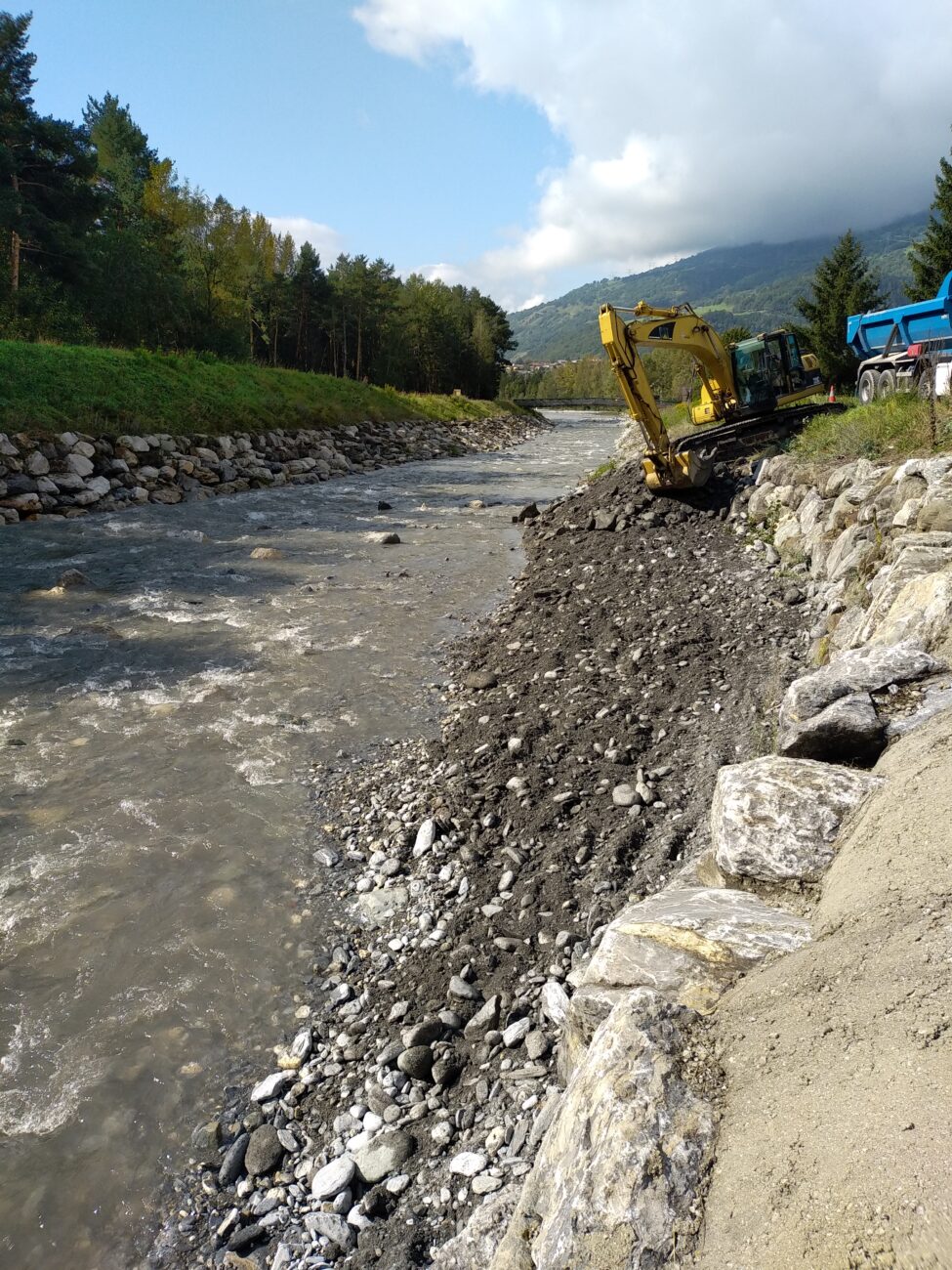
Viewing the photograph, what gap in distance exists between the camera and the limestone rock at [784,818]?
12.3 feet

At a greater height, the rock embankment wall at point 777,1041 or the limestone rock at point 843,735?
the limestone rock at point 843,735

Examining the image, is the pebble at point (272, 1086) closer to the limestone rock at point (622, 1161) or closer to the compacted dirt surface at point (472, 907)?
the compacted dirt surface at point (472, 907)

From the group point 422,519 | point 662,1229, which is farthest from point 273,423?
point 662,1229

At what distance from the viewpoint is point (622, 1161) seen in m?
2.40

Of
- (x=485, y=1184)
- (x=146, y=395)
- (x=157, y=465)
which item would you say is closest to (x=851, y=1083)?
(x=485, y=1184)

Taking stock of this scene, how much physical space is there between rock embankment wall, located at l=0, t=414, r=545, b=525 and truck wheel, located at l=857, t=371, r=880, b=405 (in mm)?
19308

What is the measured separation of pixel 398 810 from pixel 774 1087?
186 inches

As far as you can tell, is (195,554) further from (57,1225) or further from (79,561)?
(57,1225)

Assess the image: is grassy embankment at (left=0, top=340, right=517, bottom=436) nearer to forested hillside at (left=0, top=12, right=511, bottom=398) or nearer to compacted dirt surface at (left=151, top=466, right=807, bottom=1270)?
forested hillside at (left=0, top=12, right=511, bottom=398)

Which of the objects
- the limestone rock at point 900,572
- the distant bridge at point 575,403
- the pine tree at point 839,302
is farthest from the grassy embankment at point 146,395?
the distant bridge at point 575,403

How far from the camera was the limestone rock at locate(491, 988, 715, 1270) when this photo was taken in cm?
225

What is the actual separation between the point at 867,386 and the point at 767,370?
3512mm

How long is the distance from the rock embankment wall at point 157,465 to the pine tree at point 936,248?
27.2 metres

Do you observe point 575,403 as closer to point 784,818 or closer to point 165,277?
point 165,277
